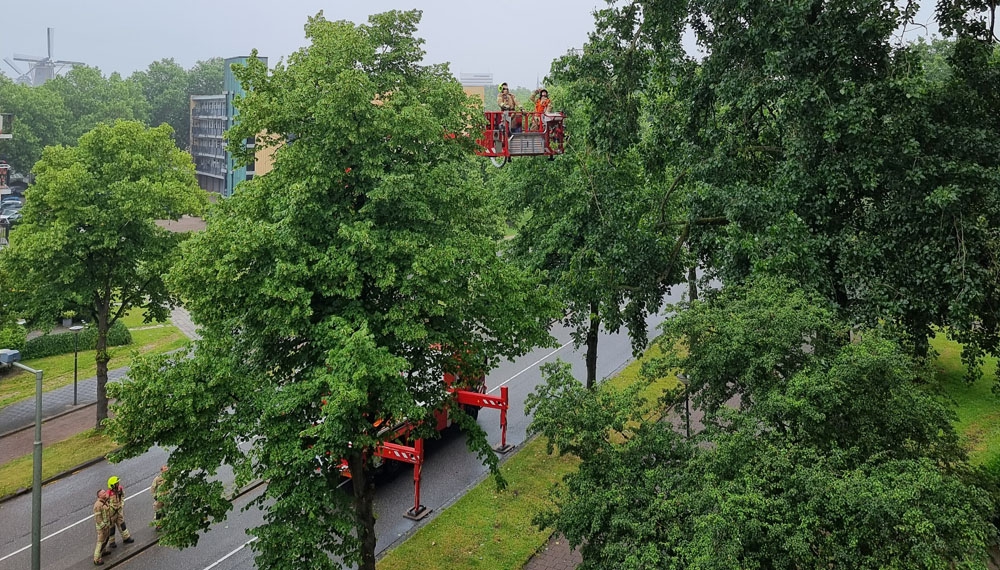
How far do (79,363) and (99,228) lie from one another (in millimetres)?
9643

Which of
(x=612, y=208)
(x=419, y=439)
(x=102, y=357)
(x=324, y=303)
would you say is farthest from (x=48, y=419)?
(x=612, y=208)

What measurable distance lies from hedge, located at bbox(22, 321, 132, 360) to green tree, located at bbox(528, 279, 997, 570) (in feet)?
74.8

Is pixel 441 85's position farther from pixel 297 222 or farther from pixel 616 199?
pixel 616 199

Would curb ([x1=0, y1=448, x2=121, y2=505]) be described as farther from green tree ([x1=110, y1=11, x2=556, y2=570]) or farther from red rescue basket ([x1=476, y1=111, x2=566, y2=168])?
red rescue basket ([x1=476, y1=111, x2=566, y2=168])

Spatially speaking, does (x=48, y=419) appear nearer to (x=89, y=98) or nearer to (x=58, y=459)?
(x=58, y=459)

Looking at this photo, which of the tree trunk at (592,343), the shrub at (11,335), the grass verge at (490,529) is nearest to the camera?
the grass verge at (490,529)

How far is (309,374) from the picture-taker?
10.5m

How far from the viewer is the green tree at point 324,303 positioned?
9680mm

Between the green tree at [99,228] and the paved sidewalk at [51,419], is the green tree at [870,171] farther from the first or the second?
the paved sidewalk at [51,419]

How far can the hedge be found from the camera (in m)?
26.1

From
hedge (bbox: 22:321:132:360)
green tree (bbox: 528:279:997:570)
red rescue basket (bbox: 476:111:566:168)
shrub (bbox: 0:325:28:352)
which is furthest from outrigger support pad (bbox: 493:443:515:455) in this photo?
hedge (bbox: 22:321:132:360)

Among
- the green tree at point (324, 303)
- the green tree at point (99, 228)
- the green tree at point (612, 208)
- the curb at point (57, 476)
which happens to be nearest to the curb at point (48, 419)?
the green tree at point (99, 228)

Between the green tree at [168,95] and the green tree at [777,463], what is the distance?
88307 mm

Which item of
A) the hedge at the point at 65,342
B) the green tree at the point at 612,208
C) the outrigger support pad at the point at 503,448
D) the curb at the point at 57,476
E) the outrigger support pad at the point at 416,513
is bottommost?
the curb at the point at 57,476
